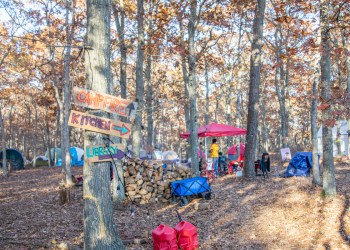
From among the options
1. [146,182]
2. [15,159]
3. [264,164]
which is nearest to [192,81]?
[146,182]

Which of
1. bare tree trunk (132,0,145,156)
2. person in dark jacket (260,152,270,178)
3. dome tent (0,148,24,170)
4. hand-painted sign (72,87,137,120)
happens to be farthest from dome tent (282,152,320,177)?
dome tent (0,148,24,170)

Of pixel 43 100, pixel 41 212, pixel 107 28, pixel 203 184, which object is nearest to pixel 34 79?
pixel 43 100

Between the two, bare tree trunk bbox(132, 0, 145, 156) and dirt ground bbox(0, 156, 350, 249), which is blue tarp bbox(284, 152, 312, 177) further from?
bare tree trunk bbox(132, 0, 145, 156)

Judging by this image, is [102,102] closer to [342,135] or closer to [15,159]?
[342,135]

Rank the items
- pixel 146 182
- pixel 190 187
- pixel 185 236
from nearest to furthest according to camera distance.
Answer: pixel 185 236
pixel 190 187
pixel 146 182

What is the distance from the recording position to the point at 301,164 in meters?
11.6

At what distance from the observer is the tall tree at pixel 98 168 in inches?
196

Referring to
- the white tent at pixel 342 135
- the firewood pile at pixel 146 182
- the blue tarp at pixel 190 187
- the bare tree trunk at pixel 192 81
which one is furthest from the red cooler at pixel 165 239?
the white tent at pixel 342 135

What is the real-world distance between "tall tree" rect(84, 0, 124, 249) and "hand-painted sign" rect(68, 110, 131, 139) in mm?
134

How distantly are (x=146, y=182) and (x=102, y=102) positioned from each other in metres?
5.51

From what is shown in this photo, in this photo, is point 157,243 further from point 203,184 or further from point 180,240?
point 203,184

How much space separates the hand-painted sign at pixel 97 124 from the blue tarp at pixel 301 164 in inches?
322

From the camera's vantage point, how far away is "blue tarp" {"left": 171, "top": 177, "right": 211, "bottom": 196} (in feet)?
30.2

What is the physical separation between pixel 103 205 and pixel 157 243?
117 centimetres
